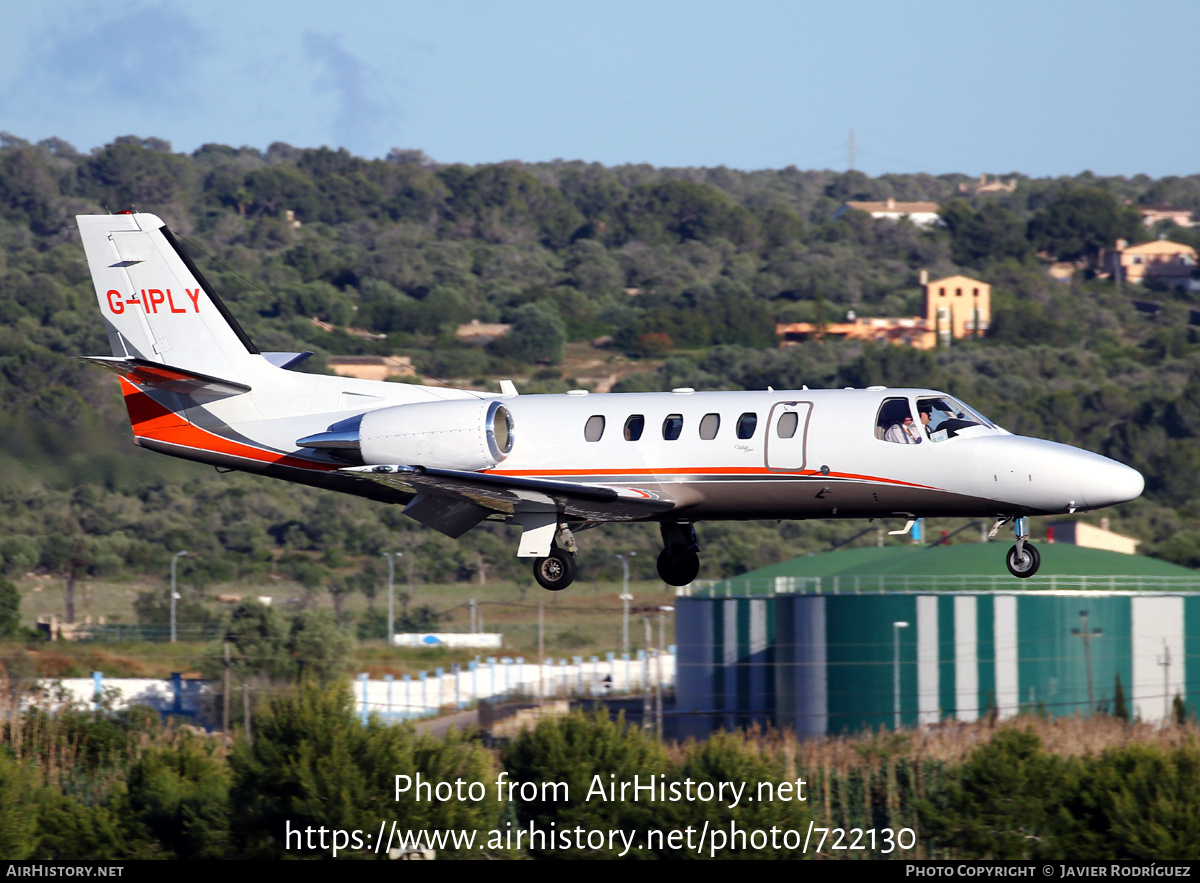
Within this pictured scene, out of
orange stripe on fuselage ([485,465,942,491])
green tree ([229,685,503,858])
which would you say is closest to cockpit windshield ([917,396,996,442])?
orange stripe on fuselage ([485,465,942,491])

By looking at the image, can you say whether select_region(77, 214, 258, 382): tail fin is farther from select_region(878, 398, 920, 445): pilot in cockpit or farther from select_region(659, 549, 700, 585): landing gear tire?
select_region(878, 398, 920, 445): pilot in cockpit

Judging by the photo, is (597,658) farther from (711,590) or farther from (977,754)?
(977,754)

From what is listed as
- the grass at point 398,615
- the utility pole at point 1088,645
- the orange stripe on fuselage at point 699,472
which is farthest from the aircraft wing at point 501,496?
the utility pole at point 1088,645

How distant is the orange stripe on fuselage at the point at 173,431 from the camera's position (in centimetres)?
2792

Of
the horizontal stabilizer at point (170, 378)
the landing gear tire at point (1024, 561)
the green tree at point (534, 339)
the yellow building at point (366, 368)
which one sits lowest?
the landing gear tire at point (1024, 561)

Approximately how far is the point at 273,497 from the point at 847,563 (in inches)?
1604

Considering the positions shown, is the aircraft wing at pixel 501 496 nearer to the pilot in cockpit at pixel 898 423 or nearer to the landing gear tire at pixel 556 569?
the landing gear tire at pixel 556 569

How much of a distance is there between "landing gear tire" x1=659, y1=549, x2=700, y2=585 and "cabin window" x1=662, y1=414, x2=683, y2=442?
2.63m

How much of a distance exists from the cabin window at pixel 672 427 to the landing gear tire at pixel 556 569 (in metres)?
2.67

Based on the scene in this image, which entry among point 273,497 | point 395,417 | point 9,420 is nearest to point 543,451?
point 395,417

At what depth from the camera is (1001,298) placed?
174 m

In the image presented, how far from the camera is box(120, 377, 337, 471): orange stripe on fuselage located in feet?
91.6

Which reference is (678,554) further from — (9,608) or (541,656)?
(9,608)

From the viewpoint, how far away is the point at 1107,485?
2361cm
